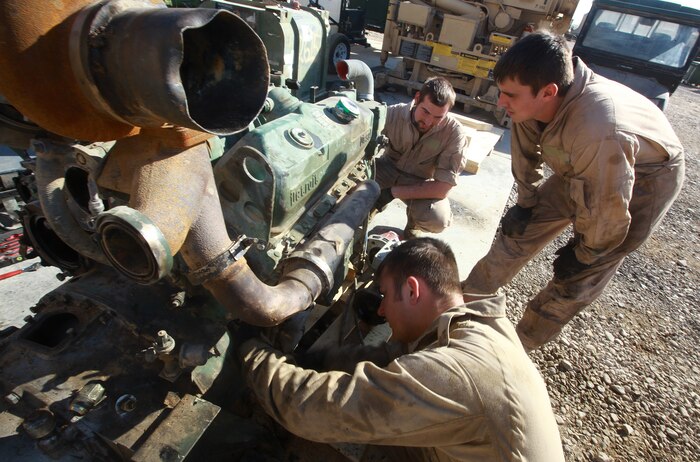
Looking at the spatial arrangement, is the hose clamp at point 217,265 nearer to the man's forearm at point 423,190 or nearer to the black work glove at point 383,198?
the black work glove at point 383,198

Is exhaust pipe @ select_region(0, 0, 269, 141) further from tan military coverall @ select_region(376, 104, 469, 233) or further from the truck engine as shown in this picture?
tan military coverall @ select_region(376, 104, 469, 233)

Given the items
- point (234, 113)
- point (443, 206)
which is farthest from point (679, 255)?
point (234, 113)

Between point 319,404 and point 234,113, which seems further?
point 319,404

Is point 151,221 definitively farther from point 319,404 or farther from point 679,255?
point 679,255

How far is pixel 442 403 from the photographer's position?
1259 mm

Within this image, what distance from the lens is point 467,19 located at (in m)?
7.73

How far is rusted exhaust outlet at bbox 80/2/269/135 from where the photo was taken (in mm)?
806

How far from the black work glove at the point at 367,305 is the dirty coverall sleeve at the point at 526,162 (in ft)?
5.20

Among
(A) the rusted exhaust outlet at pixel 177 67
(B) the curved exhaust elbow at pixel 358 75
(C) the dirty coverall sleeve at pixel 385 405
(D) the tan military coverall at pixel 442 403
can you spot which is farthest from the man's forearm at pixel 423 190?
(A) the rusted exhaust outlet at pixel 177 67

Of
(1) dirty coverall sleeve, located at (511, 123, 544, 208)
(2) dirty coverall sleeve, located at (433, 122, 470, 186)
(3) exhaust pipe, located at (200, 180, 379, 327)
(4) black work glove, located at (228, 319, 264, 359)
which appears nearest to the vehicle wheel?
(2) dirty coverall sleeve, located at (433, 122, 470, 186)

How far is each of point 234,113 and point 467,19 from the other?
26.3ft

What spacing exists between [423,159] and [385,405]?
111 inches

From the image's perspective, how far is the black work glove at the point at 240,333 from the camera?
1679 millimetres

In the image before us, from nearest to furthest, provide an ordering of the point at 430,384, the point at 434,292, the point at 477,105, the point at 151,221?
1. the point at 151,221
2. the point at 430,384
3. the point at 434,292
4. the point at 477,105
